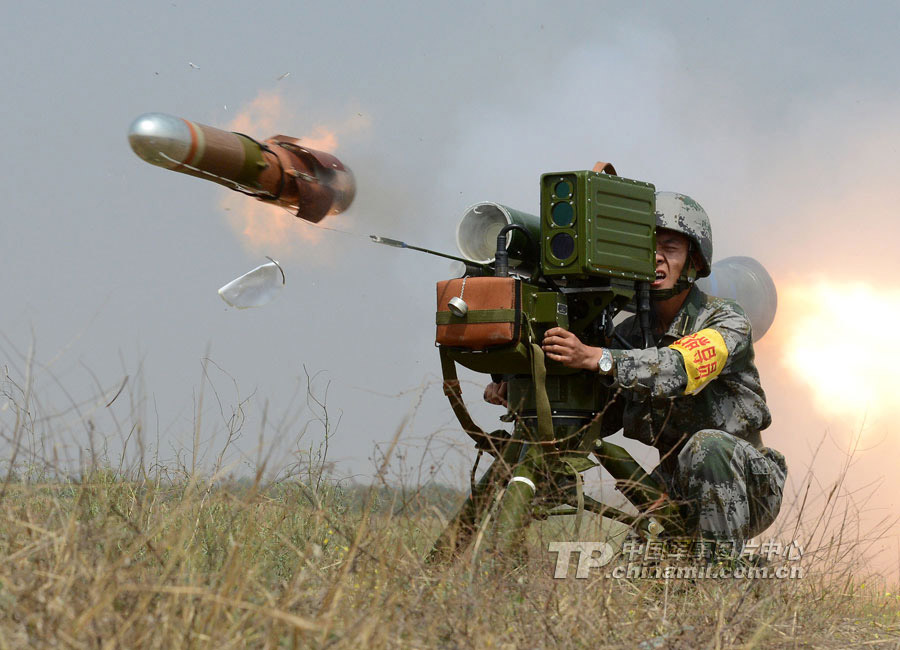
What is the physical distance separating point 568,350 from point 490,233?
737mm

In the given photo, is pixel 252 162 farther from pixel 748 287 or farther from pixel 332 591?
pixel 748 287

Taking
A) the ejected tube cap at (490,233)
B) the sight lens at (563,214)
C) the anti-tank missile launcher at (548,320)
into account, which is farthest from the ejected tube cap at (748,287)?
the sight lens at (563,214)

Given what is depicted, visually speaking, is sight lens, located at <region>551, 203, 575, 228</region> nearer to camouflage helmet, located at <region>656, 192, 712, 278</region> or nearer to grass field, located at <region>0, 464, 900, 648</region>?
camouflage helmet, located at <region>656, 192, 712, 278</region>

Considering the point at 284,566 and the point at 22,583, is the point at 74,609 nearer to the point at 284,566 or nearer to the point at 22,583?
the point at 22,583

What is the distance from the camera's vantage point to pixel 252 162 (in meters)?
4.22

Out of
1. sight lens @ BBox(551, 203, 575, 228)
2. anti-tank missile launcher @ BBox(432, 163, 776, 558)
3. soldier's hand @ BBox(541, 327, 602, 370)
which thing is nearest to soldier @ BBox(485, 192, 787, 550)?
soldier's hand @ BBox(541, 327, 602, 370)

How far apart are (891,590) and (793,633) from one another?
2.09m

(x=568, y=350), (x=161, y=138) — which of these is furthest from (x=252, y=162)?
(x=568, y=350)

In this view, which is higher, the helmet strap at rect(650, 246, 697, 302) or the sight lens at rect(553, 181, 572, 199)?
the sight lens at rect(553, 181, 572, 199)

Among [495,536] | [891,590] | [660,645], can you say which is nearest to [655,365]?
[495,536]

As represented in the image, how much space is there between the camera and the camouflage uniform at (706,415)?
14.4 ft

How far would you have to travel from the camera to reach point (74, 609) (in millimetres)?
2520

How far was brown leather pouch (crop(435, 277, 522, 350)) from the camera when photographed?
416 centimetres

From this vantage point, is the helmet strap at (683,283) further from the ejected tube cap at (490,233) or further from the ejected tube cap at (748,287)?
the ejected tube cap at (748,287)
